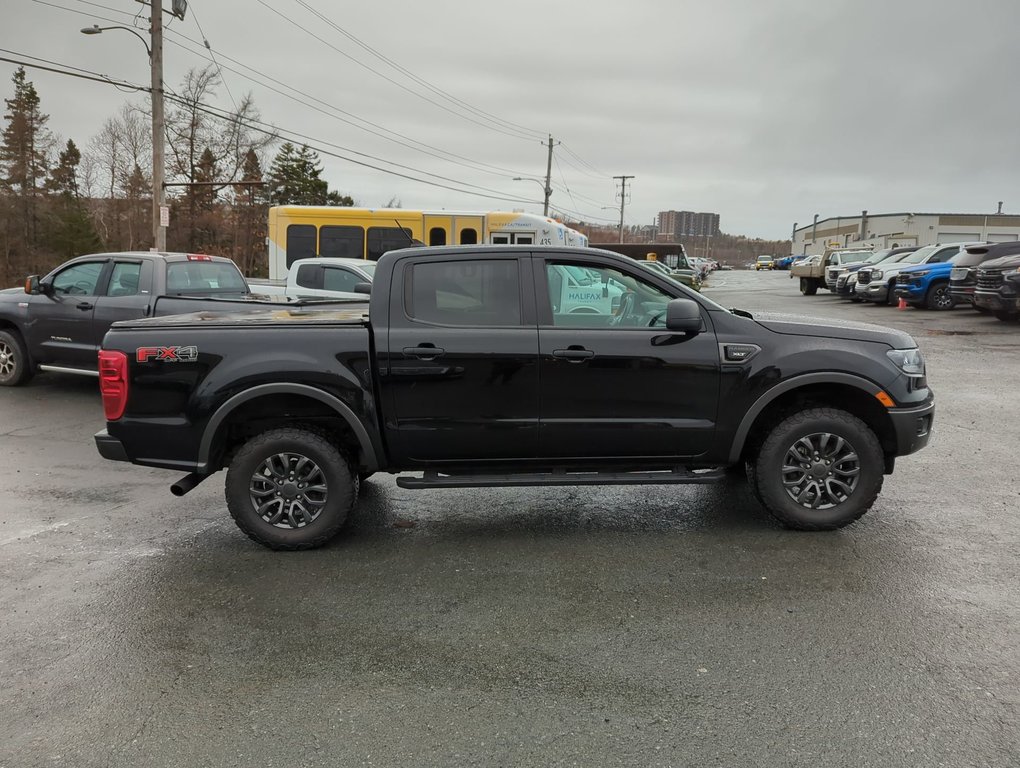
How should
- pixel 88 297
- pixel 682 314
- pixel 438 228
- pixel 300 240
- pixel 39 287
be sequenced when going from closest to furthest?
pixel 682 314
pixel 88 297
pixel 39 287
pixel 438 228
pixel 300 240

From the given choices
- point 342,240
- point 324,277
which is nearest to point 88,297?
point 324,277

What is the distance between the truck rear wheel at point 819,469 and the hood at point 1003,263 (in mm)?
14743

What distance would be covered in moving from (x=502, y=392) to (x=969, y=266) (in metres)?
19.0

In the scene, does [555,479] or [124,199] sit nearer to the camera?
[555,479]

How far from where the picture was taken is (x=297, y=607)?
3.91 meters

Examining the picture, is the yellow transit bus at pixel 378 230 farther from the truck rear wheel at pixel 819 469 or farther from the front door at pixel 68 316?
the truck rear wheel at pixel 819 469

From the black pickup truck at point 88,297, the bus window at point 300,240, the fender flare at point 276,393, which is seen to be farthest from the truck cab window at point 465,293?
the bus window at point 300,240

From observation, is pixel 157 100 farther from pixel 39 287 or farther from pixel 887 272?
pixel 887 272

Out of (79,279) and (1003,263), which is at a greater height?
(1003,263)

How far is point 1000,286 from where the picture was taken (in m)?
16.5

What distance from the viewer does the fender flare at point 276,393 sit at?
4.50 meters

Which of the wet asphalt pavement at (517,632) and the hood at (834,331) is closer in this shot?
the wet asphalt pavement at (517,632)

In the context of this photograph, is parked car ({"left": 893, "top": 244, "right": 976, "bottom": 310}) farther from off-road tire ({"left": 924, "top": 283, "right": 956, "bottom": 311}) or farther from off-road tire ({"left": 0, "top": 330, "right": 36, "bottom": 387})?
off-road tire ({"left": 0, "top": 330, "right": 36, "bottom": 387})

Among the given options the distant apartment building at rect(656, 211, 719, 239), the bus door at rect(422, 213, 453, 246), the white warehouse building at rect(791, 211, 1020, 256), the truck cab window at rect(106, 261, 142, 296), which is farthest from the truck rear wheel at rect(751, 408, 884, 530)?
the distant apartment building at rect(656, 211, 719, 239)
